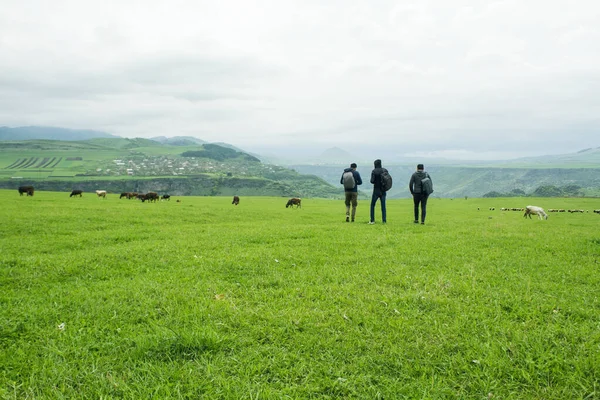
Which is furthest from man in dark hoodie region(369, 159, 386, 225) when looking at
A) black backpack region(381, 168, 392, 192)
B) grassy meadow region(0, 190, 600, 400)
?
grassy meadow region(0, 190, 600, 400)

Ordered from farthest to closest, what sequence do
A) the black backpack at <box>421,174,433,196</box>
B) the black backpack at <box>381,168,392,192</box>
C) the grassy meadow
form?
the black backpack at <box>381,168,392,192</box>
the black backpack at <box>421,174,433,196</box>
the grassy meadow

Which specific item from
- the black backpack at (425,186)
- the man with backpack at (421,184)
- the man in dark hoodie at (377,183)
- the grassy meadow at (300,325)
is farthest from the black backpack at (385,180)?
the grassy meadow at (300,325)

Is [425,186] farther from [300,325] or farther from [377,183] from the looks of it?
[300,325]

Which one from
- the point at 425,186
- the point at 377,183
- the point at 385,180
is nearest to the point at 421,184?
the point at 425,186

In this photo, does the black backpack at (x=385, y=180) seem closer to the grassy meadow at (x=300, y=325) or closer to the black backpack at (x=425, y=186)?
the black backpack at (x=425, y=186)

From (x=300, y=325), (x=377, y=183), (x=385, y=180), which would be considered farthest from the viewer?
(x=377, y=183)

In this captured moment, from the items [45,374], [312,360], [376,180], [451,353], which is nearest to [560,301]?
[451,353]

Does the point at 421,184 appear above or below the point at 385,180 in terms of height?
below

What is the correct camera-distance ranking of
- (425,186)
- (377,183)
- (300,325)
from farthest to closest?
(377,183)
(425,186)
(300,325)

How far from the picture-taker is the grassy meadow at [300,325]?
4.57 m

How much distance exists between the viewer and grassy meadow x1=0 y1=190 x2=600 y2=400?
15.0 feet

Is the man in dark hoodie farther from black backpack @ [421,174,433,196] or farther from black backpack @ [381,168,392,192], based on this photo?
black backpack @ [421,174,433,196]

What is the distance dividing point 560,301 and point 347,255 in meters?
5.81

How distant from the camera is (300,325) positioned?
6.11 m
